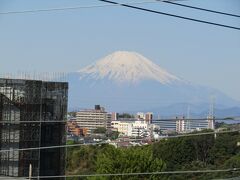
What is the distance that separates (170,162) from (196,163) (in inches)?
45.0

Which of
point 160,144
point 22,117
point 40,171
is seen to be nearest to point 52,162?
point 40,171

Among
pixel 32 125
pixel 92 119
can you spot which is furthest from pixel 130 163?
pixel 92 119

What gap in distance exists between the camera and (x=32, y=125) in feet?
76.4

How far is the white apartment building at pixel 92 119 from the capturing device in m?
54.1

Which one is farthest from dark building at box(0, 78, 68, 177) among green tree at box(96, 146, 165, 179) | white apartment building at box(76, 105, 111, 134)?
white apartment building at box(76, 105, 111, 134)

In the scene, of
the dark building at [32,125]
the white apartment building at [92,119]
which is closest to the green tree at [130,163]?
the dark building at [32,125]

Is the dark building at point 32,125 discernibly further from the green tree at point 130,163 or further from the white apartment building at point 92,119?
the white apartment building at point 92,119

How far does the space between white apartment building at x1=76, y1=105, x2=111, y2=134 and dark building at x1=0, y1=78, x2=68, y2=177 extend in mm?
25498

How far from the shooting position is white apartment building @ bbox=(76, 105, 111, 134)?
54.1 m

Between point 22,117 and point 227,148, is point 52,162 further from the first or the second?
point 227,148

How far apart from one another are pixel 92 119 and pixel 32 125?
34002 millimetres

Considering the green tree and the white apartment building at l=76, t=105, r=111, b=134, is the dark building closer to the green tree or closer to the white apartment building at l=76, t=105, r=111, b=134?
the green tree

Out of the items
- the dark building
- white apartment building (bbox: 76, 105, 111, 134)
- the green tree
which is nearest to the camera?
the green tree

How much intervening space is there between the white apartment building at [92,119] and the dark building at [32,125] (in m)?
25.5
